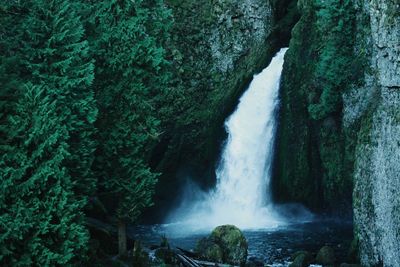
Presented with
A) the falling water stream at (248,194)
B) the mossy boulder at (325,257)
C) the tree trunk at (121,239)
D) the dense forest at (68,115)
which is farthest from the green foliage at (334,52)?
the tree trunk at (121,239)

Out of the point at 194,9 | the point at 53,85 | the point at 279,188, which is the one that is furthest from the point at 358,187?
the point at 194,9

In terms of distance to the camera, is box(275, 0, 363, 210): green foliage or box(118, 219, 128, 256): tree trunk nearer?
box(118, 219, 128, 256): tree trunk

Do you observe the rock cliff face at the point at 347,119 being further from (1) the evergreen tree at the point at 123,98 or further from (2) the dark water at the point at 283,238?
(1) the evergreen tree at the point at 123,98

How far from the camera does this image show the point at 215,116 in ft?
120

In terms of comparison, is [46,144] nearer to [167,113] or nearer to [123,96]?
[123,96]

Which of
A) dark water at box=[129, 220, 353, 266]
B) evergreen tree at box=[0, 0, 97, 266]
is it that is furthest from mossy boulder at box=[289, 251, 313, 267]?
evergreen tree at box=[0, 0, 97, 266]

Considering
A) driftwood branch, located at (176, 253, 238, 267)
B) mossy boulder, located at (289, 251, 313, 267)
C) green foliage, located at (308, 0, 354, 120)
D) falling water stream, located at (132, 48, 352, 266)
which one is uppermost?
green foliage, located at (308, 0, 354, 120)

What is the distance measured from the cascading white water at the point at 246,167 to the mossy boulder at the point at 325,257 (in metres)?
7.91

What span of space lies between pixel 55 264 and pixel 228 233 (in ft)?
34.8

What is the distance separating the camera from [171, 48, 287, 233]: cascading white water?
32.9 metres

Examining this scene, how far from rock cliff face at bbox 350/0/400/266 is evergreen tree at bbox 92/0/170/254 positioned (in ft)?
29.2

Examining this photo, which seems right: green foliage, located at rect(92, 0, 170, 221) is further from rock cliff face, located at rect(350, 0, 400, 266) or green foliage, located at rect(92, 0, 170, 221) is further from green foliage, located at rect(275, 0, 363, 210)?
green foliage, located at rect(275, 0, 363, 210)

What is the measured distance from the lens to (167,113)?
36469 mm

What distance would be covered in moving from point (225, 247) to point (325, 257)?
14.6 ft
